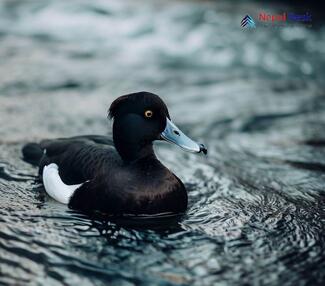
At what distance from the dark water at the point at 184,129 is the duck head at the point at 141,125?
0.65 meters

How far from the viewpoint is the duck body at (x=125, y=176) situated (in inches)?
211

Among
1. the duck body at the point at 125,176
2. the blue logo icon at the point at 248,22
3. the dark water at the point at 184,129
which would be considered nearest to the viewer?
the dark water at the point at 184,129

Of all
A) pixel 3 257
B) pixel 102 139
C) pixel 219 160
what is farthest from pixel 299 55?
pixel 3 257

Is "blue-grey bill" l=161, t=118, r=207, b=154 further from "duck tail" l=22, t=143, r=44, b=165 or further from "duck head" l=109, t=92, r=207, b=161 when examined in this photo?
"duck tail" l=22, t=143, r=44, b=165

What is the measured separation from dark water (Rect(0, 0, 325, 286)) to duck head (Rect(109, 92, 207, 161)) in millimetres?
651

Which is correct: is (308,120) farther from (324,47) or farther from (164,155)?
(324,47)

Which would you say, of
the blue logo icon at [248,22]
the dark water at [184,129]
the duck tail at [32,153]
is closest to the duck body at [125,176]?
the dark water at [184,129]

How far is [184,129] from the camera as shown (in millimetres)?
8422

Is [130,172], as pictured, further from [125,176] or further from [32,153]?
[32,153]

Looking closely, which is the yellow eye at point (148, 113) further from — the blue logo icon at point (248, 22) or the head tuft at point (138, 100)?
the blue logo icon at point (248, 22)

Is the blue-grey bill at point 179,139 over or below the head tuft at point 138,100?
below

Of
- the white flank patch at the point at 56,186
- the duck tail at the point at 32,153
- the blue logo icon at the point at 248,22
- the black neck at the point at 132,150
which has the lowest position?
the white flank patch at the point at 56,186

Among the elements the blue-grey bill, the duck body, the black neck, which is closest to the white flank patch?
the duck body

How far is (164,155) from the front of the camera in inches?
293
